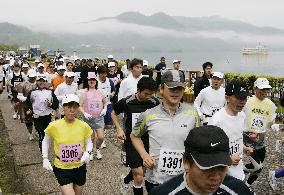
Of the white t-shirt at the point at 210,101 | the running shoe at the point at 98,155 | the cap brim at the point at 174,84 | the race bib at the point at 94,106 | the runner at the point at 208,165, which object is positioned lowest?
the running shoe at the point at 98,155

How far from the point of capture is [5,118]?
13.8 metres

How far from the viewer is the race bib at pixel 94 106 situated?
7.95m

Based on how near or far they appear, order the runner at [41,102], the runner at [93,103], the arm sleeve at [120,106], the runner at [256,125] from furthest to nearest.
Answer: the runner at [41,102], the runner at [93,103], the runner at [256,125], the arm sleeve at [120,106]

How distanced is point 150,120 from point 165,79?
1.50ft

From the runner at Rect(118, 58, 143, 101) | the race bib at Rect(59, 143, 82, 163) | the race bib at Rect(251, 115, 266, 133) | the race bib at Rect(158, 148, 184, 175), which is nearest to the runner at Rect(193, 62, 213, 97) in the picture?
the runner at Rect(118, 58, 143, 101)

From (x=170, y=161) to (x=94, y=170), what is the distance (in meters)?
4.33

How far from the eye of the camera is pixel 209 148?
1.85 m

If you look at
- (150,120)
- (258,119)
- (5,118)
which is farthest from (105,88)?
(5,118)

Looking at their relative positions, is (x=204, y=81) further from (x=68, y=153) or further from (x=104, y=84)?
(x=68, y=153)

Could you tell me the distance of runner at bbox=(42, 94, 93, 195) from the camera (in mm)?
4934

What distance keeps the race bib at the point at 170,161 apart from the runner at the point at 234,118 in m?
0.80

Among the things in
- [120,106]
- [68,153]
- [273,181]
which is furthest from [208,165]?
[273,181]

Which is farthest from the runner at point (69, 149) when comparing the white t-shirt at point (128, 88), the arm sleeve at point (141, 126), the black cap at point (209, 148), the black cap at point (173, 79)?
the black cap at point (209, 148)

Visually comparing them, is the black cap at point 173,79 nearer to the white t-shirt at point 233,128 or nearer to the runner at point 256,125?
the white t-shirt at point 233,128
